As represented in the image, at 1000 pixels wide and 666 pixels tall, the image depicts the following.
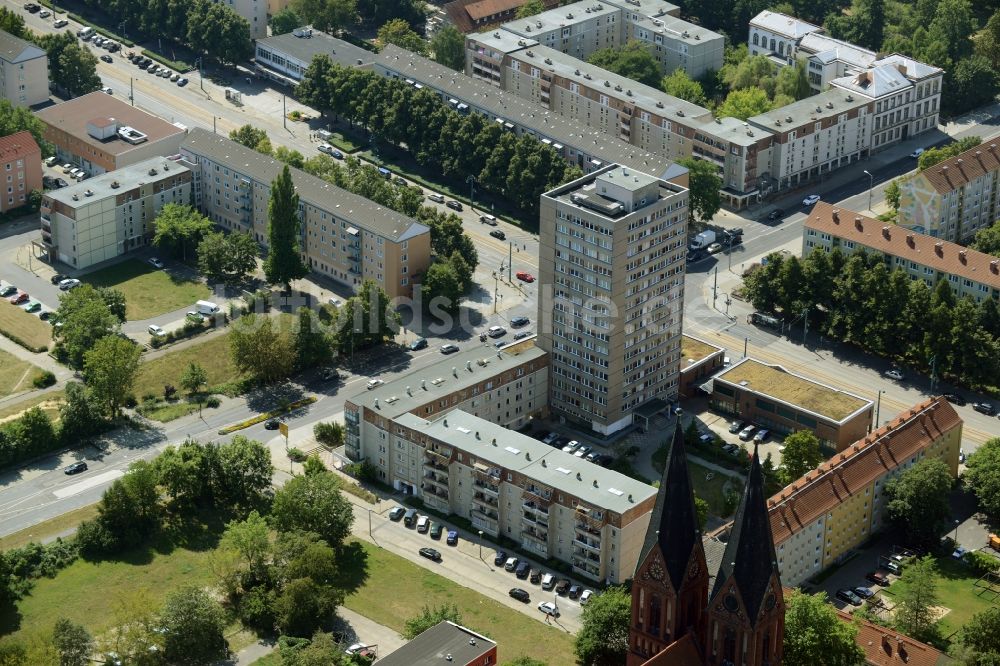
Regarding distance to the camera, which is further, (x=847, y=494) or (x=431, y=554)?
(x=431, y=554)

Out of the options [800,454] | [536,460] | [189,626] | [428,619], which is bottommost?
[189,626]

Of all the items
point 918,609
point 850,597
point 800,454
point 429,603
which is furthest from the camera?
point 800,454

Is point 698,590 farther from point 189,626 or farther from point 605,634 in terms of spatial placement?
point 189,626

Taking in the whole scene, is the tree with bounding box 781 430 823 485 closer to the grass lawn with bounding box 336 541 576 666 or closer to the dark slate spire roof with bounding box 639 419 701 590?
the grass lawn with bounding box 336 541 576 666

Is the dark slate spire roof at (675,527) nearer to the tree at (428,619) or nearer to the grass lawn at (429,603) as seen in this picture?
the grass lawn at (429,603)

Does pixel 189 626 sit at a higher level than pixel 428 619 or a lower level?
lower

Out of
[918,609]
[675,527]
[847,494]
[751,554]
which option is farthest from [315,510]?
[918,609]

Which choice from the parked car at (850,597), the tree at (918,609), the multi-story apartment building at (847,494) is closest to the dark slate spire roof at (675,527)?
the multi-story apartment building at (847,494)
